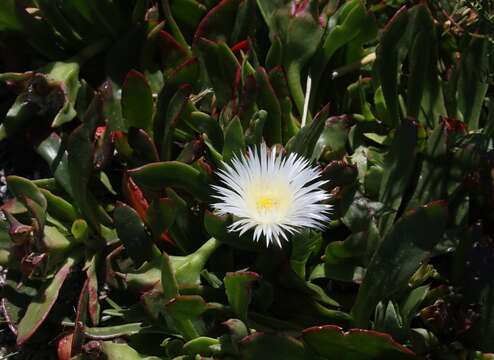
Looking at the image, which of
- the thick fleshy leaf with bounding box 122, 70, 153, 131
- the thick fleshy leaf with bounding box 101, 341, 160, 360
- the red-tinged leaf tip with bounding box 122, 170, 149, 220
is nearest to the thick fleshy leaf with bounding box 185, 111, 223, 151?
the thick fleshy leaf with bounding box 122, 70, 153, 131

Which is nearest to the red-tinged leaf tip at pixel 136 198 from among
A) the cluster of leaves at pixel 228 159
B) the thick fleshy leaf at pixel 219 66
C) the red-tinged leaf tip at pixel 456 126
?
the cluster of leaves at pixel 228 159

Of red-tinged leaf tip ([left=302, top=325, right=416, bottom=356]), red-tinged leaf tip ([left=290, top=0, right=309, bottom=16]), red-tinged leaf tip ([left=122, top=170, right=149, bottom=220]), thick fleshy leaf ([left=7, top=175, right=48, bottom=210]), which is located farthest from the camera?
red-tinged leaf tip ([left=290, top=0, right=309, bottom=16])

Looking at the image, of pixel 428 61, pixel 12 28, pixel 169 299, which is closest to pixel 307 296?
pixel 169 299

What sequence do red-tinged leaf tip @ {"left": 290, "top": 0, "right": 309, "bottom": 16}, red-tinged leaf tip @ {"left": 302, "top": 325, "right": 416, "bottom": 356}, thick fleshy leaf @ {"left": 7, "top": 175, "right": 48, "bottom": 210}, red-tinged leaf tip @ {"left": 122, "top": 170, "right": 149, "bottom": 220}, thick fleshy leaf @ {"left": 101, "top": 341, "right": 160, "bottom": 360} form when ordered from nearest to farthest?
red-tinged leaf tip @ {"left": 302, "top": 325, "right": 416, "bottom": 356}, thick fleshy leaf @ {"left": 101, "top": 341, "right": 160, "bottom": 360}, thick fleshy leaf @ {"left": 7, "top": 175, "right": 48, "bottom": 210}, red-tinged leaf tip @ {"left": 122, "top": 170, "right": 149, "bottom": 220}, red-tinged leaf tip @ {"left": 290, "top": 0, "right": 309, "bottom": 16}

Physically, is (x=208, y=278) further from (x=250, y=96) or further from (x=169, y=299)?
(x=250, y=96)

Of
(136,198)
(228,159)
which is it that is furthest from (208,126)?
(136,198)

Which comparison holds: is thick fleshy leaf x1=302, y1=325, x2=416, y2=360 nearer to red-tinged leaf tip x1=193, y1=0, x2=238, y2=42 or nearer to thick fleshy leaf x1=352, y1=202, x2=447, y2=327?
thick fleshy leaf x1=352, y1=202, x2=447, y2=327

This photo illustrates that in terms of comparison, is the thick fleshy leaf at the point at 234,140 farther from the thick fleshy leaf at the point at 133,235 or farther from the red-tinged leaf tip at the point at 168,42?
the red-tinged leaf tip at the point at 168,42

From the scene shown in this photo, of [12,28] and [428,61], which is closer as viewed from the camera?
[428,61]
